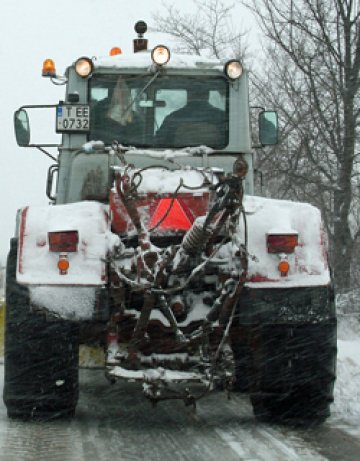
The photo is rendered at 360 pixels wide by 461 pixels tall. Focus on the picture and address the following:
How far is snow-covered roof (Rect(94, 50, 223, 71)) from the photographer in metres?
7.95

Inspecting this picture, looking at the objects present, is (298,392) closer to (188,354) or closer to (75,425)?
(188,354)

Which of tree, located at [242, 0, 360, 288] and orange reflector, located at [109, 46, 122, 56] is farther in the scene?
tree, located at [242, 0, 360, 288]

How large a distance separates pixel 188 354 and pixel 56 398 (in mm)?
897

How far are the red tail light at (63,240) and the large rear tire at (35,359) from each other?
13.2 inches

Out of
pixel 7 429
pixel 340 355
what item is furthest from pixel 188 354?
→ pixel 340 355

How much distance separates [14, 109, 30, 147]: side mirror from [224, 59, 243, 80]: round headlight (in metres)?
1.69

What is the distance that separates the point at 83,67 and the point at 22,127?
0.70m

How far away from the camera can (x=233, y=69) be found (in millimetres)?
7980

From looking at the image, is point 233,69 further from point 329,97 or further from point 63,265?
point 329,97

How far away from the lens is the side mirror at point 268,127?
27.1 ft

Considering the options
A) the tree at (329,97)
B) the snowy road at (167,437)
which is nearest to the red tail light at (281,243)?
the snowy road at (167,437)

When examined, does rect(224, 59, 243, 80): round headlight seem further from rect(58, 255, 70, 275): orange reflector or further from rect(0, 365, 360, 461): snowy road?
rect(58, 255, 70, 275): orange reflector

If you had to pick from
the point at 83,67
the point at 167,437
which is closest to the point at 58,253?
the point at 167,437

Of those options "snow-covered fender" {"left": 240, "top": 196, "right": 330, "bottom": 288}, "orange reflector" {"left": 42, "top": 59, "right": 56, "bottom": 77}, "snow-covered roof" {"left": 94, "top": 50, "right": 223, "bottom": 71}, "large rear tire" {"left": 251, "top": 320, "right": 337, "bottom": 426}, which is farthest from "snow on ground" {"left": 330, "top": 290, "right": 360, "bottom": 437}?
"orange reflector" {"left": 42, "top": 59, "right": 56, "bottom": 77}
